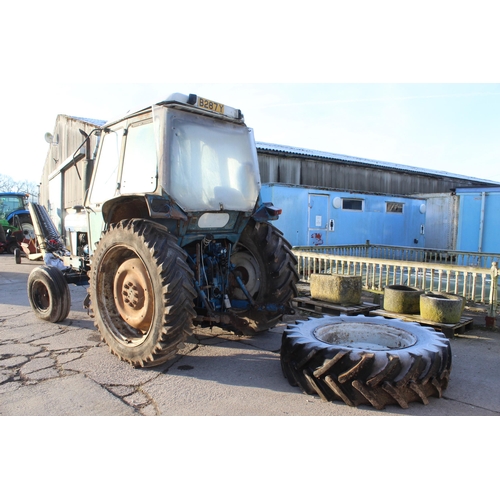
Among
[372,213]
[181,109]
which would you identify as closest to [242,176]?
[181,109]

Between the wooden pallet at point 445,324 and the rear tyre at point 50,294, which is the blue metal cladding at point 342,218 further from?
the rear tyre at point 50,294

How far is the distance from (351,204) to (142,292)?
35.1ft

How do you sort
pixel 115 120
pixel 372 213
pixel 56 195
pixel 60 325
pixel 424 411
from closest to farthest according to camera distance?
pixel 424 411 → pixel 115 120 → pixel 60 325 → pixel 372 213 → pixel 56 195

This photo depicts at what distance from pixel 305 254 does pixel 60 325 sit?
5.00m

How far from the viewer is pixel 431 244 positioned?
1611 centimetres

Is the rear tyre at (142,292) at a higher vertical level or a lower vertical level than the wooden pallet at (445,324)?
higher

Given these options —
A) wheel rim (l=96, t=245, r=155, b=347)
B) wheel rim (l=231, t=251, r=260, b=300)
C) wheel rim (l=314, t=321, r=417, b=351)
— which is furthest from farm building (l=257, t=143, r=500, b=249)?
wheel rim (l=96, t=245, r=155, b=347)

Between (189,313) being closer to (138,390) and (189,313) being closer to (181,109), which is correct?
(138,390)

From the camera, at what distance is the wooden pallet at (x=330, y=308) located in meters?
6.37

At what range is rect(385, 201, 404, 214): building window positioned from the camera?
1497cm

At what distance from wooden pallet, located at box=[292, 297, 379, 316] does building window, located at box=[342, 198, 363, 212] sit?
279 inches

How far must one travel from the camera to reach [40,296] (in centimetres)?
612

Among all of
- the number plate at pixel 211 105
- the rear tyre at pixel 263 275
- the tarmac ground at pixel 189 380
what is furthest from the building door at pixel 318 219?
the number plate at pixel 211 105

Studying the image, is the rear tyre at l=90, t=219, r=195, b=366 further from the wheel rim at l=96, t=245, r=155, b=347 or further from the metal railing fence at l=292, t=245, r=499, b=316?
the metal railing fence at l=292, t=245, r=499, b=316
